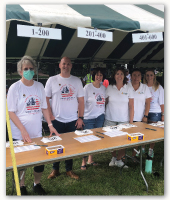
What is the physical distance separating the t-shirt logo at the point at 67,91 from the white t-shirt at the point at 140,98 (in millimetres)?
995

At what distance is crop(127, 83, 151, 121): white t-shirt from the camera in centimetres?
327

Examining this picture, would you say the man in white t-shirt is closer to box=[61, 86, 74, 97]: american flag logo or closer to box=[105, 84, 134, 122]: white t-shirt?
box=[61, 86, 74, 97]: american flag logo

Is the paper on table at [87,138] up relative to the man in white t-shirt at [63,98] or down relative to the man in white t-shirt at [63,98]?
down

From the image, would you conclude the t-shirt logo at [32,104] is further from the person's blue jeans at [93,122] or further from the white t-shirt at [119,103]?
the white t-shirt at [119,103]

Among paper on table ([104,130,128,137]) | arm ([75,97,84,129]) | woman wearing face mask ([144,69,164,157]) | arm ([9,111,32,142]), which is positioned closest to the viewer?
arm ([9,111,32,142])

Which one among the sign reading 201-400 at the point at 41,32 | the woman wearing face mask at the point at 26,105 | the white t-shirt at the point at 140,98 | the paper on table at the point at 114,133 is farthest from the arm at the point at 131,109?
the sign reading 201-400 at the point at 41,32

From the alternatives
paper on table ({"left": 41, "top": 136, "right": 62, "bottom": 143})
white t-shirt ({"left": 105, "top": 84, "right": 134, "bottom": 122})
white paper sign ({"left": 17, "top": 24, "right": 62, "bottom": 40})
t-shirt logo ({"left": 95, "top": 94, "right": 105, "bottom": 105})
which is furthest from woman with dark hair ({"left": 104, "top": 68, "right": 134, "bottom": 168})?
white paper sign ({"left": 17, "top": 24, "right": 62, "bottom": 40})

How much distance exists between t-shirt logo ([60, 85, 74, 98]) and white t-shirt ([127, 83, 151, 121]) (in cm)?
99

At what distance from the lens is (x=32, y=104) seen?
7.30ft

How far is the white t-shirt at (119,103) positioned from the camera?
3098 millimetres

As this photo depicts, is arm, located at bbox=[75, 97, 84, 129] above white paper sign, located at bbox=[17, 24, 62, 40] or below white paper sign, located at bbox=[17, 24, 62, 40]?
below

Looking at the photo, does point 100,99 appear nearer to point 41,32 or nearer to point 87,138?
point 87,138

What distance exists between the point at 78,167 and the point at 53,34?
2.25m

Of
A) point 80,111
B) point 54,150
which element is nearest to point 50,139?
point 54,150
